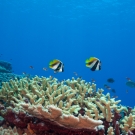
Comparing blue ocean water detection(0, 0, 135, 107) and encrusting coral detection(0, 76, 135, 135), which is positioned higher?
blue ocean water detection(0, 0, 135, 107)

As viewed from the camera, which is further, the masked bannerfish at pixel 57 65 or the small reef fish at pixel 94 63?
the masked bannerfish at pixel 57 65

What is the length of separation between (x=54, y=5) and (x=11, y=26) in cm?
5078

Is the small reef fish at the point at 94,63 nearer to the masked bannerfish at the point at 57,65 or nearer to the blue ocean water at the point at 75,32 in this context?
the masked bannerfish at the point at 57,65

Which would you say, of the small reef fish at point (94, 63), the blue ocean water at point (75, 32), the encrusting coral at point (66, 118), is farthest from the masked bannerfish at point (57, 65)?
the blue ocean water at point (75, 32)

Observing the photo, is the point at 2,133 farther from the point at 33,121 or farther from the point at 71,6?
the point at 71,6

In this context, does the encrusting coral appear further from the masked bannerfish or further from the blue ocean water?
the blue ocean water

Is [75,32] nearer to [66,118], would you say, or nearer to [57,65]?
[57,65]

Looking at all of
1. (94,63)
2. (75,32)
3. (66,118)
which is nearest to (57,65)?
(94,63)

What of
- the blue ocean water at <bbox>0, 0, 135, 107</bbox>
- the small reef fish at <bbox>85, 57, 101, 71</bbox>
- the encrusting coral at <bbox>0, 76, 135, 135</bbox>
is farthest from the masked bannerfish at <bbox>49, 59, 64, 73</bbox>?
the blue ocean water at <bbox>0, 0, 135, 107</bbox>

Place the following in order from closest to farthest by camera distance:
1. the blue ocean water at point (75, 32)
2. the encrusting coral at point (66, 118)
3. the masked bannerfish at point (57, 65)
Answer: the encrusting coral at point (66, 118), the masked bannerfish at point (57, 65), the blue ocean water at point (75, 32)

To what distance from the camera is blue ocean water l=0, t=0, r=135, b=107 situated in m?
63.6

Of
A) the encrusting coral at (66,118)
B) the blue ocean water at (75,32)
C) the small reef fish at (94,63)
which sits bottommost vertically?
the encrusting coral at (66,118)

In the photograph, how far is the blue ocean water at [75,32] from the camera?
63.6 m

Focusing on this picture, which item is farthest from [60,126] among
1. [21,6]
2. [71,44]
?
[71,44]
